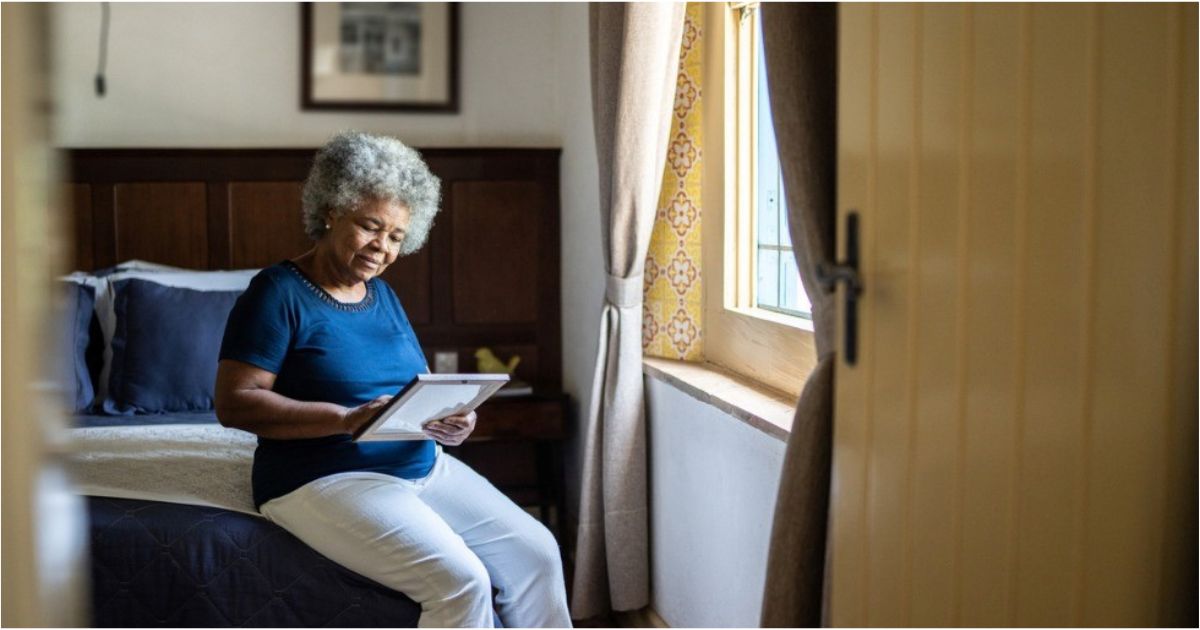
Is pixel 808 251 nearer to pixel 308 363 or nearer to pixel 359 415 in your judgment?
pixel 359 415

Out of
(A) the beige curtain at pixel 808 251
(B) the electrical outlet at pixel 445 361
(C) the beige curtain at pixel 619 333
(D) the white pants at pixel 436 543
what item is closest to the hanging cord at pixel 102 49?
(B) the electrical outlet at pixel 445 361

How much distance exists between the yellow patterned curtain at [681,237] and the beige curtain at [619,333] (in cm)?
10

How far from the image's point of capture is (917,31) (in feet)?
5.37

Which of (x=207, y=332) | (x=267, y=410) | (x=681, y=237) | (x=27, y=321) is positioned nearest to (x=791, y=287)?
(x=681, y=237)

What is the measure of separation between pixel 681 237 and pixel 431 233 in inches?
51.4

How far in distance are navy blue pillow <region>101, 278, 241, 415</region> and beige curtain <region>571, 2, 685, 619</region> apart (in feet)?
3.81

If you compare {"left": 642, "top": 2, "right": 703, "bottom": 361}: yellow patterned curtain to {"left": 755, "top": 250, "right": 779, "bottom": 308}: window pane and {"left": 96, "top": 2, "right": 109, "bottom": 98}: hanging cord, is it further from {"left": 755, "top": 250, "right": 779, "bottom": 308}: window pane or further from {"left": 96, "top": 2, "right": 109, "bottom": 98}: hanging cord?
{"left": 96, "top": 2, "right": 109, "bottom": 98}: hanging cord

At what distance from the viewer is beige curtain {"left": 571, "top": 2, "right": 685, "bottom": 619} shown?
324 cm

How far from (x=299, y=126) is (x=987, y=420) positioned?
3.33 m

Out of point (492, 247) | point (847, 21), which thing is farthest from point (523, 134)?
point (847, 21)

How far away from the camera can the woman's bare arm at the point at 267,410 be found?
7.88ft

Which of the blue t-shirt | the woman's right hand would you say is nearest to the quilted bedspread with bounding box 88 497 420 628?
the blue t-shirt

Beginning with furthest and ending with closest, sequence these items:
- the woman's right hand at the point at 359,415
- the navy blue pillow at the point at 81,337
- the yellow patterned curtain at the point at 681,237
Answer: the navy blue pillow at the point at 81,337
the yellow patterned curtain at the point at 681,237
the woman's right hand at the point at 359,415

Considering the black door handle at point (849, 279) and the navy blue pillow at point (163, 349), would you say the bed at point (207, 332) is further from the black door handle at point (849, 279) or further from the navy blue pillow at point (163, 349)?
the black door handle at point (849, 279)
